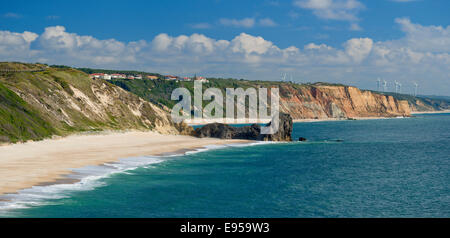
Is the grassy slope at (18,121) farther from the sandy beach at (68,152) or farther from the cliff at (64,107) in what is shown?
the sandy beach at (68,152)

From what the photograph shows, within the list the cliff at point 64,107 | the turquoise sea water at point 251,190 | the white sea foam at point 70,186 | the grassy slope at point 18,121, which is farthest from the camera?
the cliff at point 64,107

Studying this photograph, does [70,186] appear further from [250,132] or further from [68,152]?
[250,132]

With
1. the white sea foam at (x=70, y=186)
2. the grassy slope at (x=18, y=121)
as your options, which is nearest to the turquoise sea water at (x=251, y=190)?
the white sea foam at (x=70, y=186)

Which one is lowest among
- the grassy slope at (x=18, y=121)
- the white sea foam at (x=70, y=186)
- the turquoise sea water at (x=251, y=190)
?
the turquoise sea water at (x=251, y=190)

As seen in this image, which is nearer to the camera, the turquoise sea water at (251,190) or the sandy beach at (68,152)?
the turquoise sea water at (251,190)
